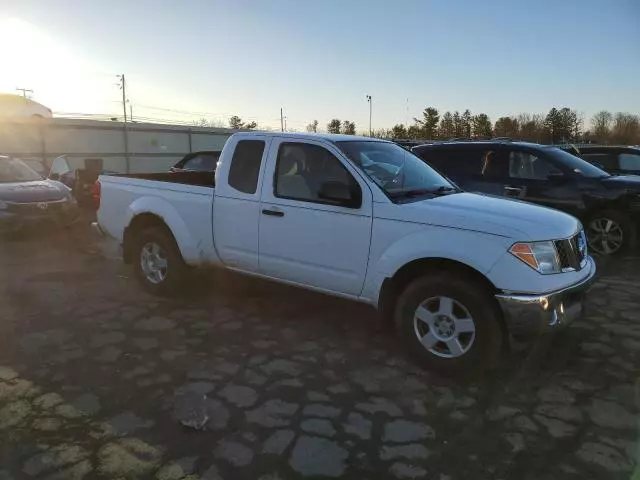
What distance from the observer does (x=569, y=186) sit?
8156 mm

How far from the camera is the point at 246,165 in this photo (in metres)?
5.33

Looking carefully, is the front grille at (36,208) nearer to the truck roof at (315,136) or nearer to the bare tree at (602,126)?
the truck roof at (315,136)

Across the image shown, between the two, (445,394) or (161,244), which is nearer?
(445,394)

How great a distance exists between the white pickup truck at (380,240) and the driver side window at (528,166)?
3.68 meters

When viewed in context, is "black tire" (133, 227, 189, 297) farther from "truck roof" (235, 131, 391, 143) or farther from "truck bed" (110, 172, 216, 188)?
"truck roof" (235, 131, 391, 143)

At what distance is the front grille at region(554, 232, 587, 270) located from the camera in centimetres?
399

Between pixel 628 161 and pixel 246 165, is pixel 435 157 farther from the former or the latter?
pixel 628 161

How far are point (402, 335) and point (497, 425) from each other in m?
1.03

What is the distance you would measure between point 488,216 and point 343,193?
3.79 feet

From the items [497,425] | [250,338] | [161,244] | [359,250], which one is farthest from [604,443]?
[161,244]

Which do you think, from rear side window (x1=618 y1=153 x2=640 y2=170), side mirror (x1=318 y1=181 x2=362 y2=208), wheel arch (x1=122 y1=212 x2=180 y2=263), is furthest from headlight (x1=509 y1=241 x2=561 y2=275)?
rear side window (x1=618 y1=153 x2=640 y2=170)

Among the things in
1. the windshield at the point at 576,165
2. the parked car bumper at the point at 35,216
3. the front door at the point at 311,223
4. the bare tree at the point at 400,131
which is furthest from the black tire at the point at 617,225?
the bare tree at the point at 400,131

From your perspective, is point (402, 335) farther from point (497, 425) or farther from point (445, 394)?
point (497, 425)

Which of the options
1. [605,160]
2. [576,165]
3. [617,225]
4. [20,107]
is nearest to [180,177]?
[576,165]
